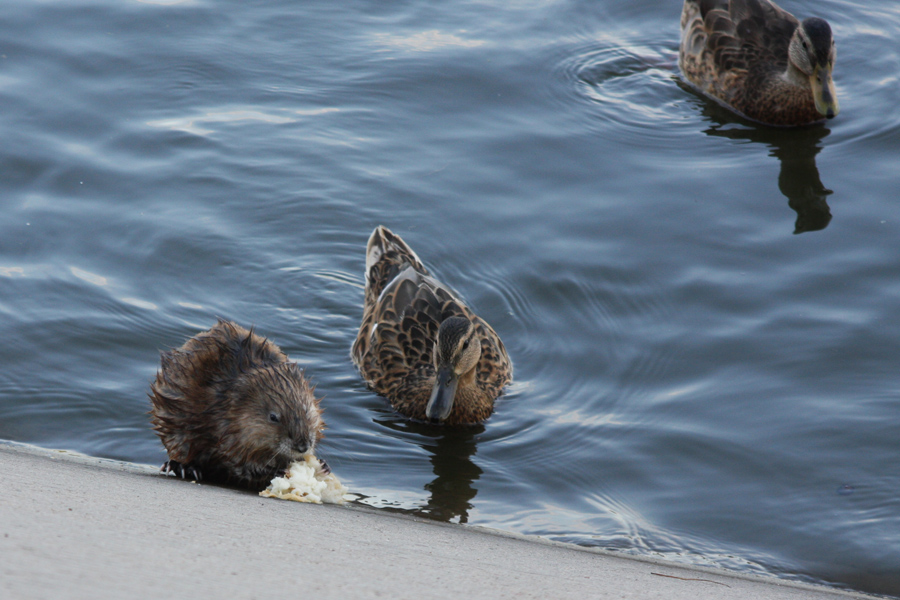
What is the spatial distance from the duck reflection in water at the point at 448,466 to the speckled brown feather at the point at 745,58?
5.54 metres

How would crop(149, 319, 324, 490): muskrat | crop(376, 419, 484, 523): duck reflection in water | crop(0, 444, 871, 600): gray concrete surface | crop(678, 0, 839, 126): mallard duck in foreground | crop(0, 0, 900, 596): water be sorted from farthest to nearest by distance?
1. crop(678, 0, 839, 126): mallard duck in foreground
2. crop(0, 0, 900, 596): water
3. crop(376, 419, 484, 523): duck reflection in water
4. crop(149, 319, 324, 490): muskrat
5. crop(0, 444, 871, 600): gray concrete surface

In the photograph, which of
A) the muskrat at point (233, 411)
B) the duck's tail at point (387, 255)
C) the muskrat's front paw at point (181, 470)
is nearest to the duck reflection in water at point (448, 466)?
the muskrat at point (233, 411)

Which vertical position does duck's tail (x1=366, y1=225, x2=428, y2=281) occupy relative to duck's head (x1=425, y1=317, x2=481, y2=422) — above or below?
above

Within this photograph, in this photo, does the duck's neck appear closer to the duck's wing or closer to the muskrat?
the duck's wing

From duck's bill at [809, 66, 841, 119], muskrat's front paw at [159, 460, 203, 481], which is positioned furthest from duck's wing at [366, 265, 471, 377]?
duck's bill at [809, 66, 841, 119]

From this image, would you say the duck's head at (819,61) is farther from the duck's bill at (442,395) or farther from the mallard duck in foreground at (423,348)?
the duck's bill at (442,395)

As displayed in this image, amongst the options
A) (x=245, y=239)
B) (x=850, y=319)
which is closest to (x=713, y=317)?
(x=850, y=319)

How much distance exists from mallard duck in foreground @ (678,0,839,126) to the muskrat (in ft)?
22.9

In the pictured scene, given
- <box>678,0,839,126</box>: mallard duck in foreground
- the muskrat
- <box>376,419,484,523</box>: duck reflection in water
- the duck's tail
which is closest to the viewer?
the muskrat

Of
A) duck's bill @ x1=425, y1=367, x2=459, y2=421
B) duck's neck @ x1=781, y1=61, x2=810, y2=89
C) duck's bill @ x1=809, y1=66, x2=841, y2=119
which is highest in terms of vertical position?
duck's neck @ x1=781, y1=61, x2=810, y2=89

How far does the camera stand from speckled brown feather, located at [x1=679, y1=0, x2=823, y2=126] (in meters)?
9.98

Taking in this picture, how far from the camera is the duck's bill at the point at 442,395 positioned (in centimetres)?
629

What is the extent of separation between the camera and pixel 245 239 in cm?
787

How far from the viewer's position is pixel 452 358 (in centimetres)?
639
